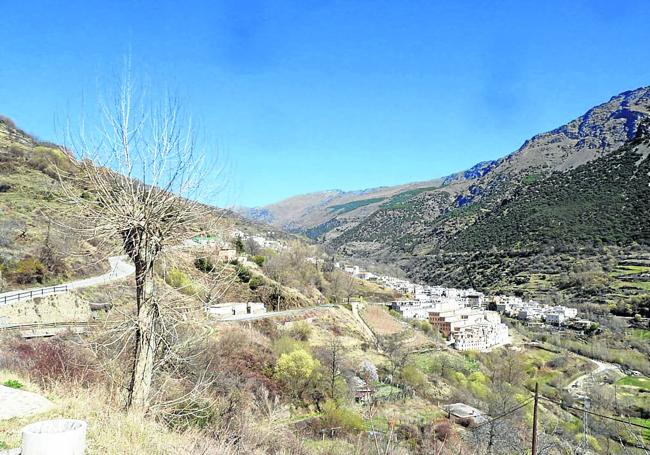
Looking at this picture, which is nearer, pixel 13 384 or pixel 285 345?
pixel 13 384

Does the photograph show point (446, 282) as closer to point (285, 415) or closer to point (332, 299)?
point (332, 299)

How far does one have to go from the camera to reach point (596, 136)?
165 metres

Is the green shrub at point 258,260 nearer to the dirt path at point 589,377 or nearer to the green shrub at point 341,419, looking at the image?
the green shrub at point 341,419

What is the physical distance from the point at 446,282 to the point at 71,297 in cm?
8267

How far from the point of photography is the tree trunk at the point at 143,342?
6.47 meters

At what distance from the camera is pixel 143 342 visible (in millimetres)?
6527

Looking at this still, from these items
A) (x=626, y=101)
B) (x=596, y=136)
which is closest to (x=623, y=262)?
(x=596, y=136)

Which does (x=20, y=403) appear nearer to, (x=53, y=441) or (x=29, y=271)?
(x=53, y=441)

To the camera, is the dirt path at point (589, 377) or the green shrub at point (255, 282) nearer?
the dirt path at point (589, 377)

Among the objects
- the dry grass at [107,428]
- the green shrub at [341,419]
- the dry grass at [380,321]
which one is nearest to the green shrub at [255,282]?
the dry grass at [380,321]

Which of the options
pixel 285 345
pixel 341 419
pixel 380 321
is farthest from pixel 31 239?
pixel 380 321

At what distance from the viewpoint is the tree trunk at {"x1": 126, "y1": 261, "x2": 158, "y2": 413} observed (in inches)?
255

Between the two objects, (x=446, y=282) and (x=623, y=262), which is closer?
(x=623, y=262)

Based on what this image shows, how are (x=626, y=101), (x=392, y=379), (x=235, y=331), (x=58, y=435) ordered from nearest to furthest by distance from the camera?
(x=58, y=435)
(x=235, y=331)
(x=392, y=379)
(x=626, y=101)
